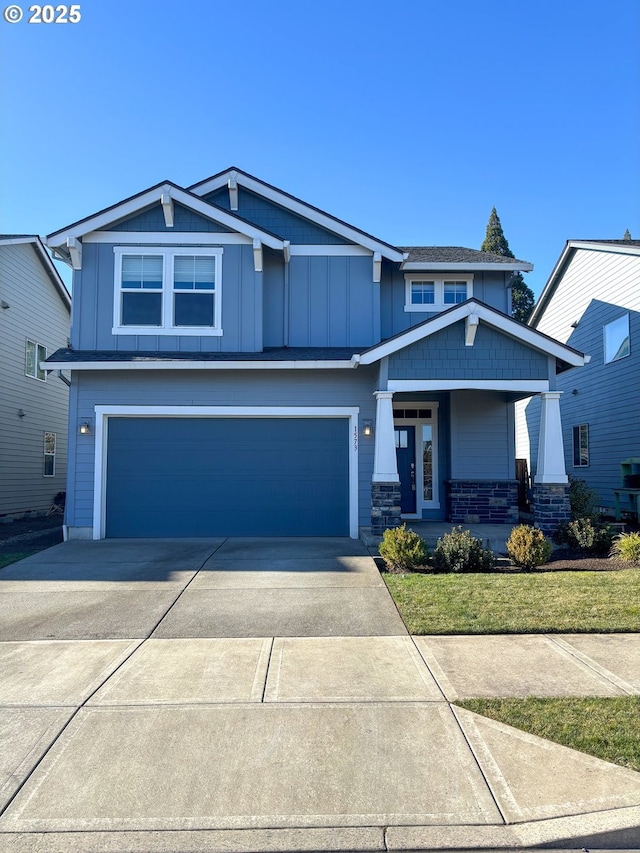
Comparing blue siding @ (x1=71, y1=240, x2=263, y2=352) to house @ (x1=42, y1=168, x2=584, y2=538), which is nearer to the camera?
house @ (x1=42, y1=168, x2=584, y2=538)

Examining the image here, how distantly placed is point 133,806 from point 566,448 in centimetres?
1719

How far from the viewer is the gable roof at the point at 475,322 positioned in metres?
10.1

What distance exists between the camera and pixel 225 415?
11531 millimetres

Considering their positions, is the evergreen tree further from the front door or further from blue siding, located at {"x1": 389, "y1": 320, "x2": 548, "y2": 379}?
blue siding, located at {"x1": 389, "y1": 320, "x2": 548, "y2": 379}

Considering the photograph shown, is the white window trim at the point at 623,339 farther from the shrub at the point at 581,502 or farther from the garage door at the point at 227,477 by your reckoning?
the garage door at the point at 227,477

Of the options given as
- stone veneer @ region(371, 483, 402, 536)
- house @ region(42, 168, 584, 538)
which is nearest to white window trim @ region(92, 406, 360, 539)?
house @ region(42, 168, 584, 538)

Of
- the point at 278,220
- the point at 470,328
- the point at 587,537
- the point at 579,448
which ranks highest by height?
the point at 278,220

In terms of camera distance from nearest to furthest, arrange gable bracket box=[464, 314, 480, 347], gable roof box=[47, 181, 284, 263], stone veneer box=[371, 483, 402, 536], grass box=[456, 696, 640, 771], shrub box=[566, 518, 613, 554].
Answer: grass box=[456, 696, 640, 771]
shrub box=[566, 518, 613, 554]
gable bracket box=[464, 314, 480, 347]
stone veneer box=[371, 483, 402, 536]
gable roof box=[47, 181, 284, 263]

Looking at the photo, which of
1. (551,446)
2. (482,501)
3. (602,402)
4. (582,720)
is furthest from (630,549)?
(602,402)

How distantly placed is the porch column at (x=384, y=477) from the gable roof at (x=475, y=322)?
834 millimetres

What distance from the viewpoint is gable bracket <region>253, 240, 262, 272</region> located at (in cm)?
1170

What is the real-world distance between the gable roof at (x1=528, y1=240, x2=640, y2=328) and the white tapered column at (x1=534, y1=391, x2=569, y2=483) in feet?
19.0

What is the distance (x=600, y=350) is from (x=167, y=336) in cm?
1149

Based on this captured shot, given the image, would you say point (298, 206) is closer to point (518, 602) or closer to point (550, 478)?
point (550, 478)
